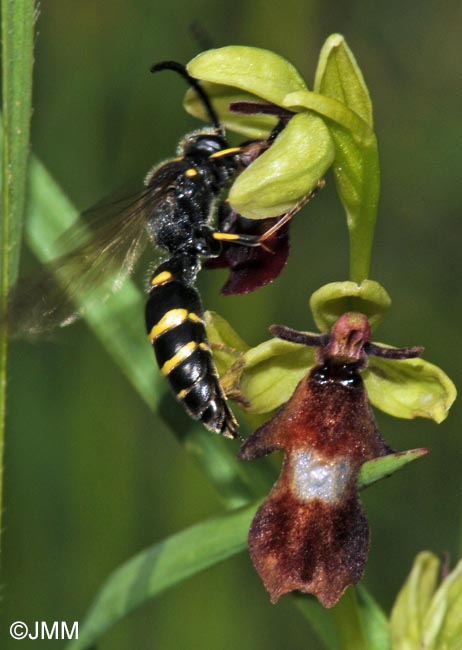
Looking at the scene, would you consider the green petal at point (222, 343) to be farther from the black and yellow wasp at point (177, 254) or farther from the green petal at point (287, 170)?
the green petal at point (287, 170)

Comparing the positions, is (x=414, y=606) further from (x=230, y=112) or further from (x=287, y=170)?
(x=230, y=112)

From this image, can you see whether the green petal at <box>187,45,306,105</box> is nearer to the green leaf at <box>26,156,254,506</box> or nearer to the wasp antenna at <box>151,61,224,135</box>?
the wasp antenna at <box>151,61,224,135</box>

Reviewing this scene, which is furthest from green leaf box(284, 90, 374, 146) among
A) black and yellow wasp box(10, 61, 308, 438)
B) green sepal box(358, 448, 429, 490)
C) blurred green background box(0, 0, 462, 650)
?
blurred green background box(0, 0, 462, 650)

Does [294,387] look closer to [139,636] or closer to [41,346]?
[139,636]

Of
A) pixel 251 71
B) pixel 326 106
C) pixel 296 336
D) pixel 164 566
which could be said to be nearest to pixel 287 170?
pixel 326 106

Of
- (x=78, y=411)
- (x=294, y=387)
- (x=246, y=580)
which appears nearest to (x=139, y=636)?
(x=246, y=580)

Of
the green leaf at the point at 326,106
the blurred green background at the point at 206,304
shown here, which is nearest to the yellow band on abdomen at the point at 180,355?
the green leaf at the point at 326,106
